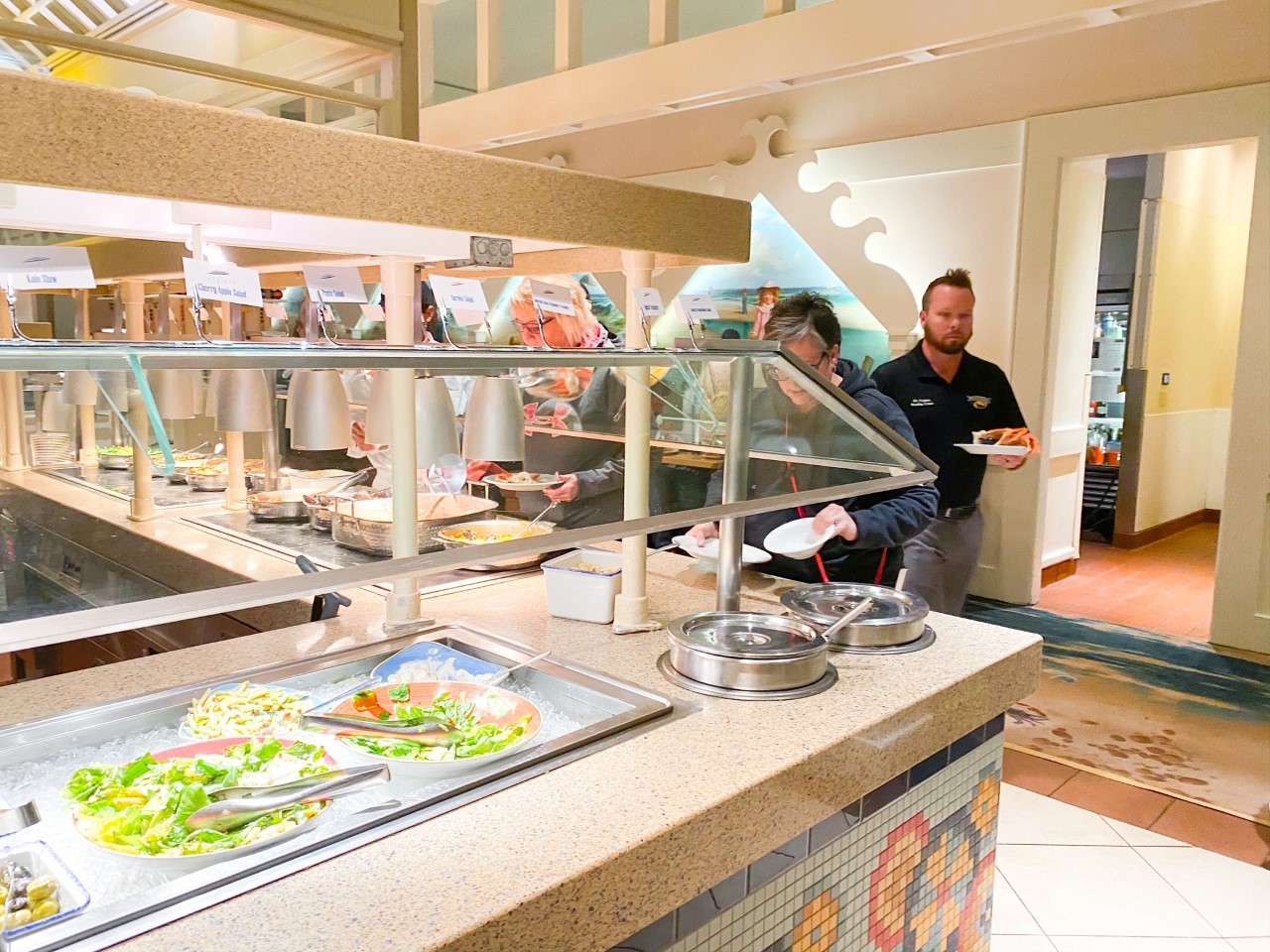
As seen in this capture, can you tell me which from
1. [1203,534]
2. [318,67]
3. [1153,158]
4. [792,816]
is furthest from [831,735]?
[1203,534]

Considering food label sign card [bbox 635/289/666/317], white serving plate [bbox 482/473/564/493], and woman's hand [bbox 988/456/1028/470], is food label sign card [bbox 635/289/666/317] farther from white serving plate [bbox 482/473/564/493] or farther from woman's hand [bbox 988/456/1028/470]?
woman's hand [bbox 988/456/1028/470]

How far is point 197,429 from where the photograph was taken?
1.23 meters

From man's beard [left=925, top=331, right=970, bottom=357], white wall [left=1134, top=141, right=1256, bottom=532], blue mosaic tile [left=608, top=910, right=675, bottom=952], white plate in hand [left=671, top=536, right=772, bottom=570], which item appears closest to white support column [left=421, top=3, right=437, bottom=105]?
man's beard [left=925, top=331, right=970, bottom=357]

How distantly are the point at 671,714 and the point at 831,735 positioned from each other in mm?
237

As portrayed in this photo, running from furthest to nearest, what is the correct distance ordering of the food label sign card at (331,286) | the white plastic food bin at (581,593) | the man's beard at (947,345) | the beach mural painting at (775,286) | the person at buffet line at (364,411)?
the beach mural painting at (775,286), the man's beard at (947,345), the white plastic food bin at (581,593), the person at buffet line at (364,411), the food label sign card at (331,286)

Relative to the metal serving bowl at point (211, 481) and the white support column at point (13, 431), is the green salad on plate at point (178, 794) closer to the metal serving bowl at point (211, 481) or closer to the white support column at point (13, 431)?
the metal serving bowl at point (211, 481)

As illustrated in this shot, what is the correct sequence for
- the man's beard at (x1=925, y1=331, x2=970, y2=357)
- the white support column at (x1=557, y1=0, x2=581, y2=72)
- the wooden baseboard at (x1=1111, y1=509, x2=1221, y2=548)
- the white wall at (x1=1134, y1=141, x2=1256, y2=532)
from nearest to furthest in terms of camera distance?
the white support column at (x1=557, y1=0, x2=581, y2=72) → the man's beard at (x1=925, y1=331, x2=970, y2=357) → the white wall at (x1=1134, y1=141, x2=1256, y2=532) → the wooden baseboard at (x1=1111, y1=509, x2=1221, y2=548)

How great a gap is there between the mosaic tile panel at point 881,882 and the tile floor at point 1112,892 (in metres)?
0.71

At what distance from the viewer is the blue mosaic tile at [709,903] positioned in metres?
1.18

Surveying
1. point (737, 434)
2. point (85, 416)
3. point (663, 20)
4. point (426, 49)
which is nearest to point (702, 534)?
point (737, 434)

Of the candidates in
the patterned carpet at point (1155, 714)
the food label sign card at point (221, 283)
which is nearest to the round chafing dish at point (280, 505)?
the food label sign card at point (221, 283)

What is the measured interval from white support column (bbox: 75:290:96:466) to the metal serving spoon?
1.79 ft

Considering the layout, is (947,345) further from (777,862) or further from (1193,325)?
(777,862)

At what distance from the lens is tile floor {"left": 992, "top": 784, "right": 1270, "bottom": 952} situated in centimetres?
241
